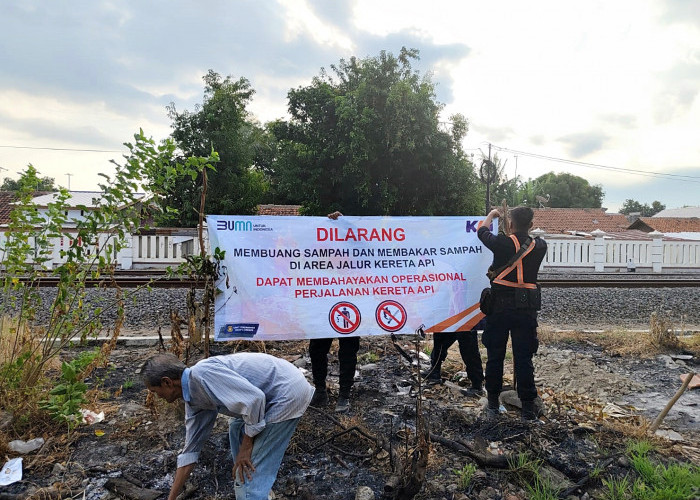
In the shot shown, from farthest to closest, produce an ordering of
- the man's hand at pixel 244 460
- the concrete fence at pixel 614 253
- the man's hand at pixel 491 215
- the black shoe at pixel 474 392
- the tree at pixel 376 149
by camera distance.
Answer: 1. the concrete fence at pixel 614 253
2. the tree at pixel 376 149
3. the black shoe at pixel 474 392
4. the man's hand at pixel 491 215
5. the man's hand at pixel 244 460

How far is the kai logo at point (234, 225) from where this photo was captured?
15.4ft

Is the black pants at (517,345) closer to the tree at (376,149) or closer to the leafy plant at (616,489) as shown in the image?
the leafy plant at (616,489)

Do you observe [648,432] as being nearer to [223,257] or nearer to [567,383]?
[567,383]

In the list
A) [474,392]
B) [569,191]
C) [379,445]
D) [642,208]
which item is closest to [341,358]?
[379,445]

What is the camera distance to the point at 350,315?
4969 mm

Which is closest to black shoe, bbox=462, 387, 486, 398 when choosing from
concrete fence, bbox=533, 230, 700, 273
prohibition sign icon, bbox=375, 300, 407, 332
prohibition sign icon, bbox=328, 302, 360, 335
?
prohibition sign icon, bbox=375, 300, 407, 332

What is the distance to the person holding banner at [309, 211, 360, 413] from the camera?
15.3ft

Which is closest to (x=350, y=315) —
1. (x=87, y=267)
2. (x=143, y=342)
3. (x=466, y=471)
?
(x=466, y=471)

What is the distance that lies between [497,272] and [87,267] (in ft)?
11.9

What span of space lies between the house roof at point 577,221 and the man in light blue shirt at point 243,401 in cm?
3968

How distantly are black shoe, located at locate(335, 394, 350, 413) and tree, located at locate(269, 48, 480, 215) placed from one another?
44.4 ft

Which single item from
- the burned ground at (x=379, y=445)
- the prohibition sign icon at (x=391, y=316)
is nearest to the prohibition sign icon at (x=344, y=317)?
the prohibition sign icon at (x=391, y=316)

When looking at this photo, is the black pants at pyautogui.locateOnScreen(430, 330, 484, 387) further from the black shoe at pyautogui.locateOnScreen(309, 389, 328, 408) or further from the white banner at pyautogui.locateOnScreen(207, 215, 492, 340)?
the black shoe at pyautogui.locateOnScreen(309, 389, 328, 408)

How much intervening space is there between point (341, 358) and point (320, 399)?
444mm
